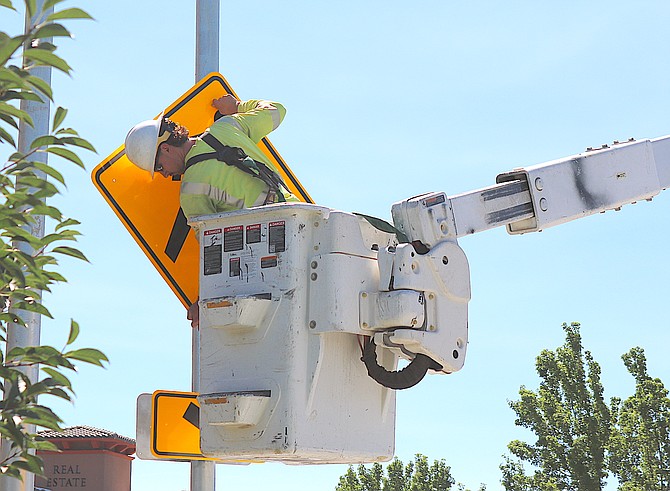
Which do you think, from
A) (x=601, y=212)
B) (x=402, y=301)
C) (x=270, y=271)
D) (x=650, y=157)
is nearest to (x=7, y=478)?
(x=270, y=271)

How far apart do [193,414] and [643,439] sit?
2017cm

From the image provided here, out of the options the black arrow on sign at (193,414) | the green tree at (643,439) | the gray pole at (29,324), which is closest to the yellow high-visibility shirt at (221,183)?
the gray pole at (29,324)

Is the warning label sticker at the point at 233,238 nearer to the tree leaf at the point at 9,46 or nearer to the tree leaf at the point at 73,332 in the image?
the tree leaf at the point at 73,332

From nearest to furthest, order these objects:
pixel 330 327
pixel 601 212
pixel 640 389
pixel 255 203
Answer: pixel 330 327, pixel 255 203, pixel 601 212, pixel 640 389

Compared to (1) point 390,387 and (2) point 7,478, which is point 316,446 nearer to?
(1) point 390,387

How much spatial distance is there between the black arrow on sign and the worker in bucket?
524mm

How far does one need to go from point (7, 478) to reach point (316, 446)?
1.63 metres

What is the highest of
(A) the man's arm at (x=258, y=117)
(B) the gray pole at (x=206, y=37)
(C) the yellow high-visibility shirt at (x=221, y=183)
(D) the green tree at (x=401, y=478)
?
(B) the gray pole at (x=206, y=37)

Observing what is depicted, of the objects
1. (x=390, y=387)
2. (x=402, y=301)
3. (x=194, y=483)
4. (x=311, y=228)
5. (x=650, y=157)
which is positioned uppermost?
(x=650, y=157)

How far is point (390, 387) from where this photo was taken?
638cm

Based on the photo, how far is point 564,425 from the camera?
2642 centimetres

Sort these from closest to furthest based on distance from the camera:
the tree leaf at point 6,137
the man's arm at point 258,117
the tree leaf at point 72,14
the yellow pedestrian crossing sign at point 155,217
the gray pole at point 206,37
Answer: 1. the tree leaf at point 72,14
2. the tree leaf at point 6,137
3. the yellow pedestrian crossing sign at point 155,217
4. the man's arm at point 258,117
5. the gray pole at point 206,37

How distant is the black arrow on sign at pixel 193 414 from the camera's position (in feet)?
22.1

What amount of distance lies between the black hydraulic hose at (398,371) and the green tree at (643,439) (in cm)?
1936
